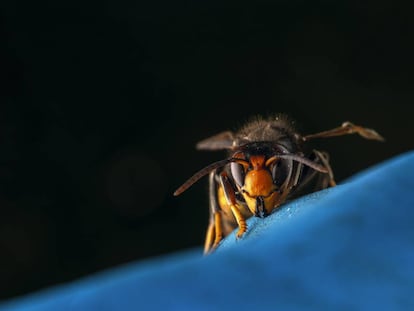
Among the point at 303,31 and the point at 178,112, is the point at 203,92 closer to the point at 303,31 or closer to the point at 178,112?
the point at 178,112

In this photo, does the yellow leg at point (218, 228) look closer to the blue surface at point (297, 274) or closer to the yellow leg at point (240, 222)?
the yellow leg at point (240, 222)

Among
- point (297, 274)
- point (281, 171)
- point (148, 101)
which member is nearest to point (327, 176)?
point (281, 171)

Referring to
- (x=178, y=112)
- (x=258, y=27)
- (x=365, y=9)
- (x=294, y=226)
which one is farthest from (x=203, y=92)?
(x=294, y=226)

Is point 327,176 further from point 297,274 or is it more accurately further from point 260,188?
point 297,274

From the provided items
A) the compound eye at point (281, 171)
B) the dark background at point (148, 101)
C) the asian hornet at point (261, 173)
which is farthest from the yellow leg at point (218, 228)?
the dark background at point (148, 101)

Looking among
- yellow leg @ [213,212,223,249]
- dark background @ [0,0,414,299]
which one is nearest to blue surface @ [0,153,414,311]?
yellow leg @ [213,212,223,249]

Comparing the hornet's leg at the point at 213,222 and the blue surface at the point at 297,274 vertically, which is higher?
the blue surface at the point at 297,274
